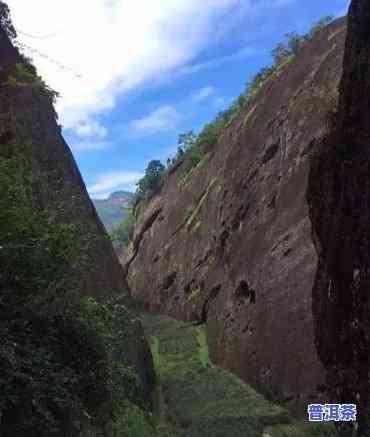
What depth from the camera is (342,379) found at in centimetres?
891

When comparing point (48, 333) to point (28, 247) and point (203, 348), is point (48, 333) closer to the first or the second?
point (28, 247)

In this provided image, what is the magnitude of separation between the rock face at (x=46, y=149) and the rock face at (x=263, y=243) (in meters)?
4.75

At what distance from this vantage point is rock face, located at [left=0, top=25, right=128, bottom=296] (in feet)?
33.6

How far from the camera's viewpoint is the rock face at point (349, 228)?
318 inches

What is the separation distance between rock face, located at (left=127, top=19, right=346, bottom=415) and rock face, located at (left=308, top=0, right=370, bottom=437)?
5.95 feet

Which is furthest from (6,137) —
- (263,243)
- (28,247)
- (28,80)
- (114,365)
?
(263,243)

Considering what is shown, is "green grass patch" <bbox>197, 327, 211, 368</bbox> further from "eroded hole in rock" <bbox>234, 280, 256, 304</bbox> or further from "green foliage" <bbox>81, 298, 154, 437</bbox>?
"green foliage" <bbox>81, 298, 154, 437</bbox>

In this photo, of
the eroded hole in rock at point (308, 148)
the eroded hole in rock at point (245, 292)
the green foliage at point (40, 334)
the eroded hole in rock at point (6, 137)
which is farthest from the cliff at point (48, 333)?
the eroded hole in rock at point (308, 148)

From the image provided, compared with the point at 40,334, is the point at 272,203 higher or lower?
higher

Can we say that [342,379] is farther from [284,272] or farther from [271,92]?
[271,92]

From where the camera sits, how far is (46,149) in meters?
12.5

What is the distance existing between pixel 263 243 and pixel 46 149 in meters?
8.77

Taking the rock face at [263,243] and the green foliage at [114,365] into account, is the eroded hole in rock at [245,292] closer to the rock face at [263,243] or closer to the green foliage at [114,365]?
the rock face at [263,243]

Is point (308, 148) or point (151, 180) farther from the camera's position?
point (151, 180)
